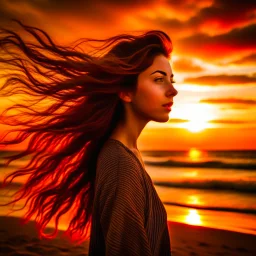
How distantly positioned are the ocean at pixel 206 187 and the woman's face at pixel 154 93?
109 inches

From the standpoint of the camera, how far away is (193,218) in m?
5.54

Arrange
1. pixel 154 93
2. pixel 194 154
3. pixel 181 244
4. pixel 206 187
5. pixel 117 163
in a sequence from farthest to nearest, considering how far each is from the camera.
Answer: pixel 194 154
pixel 206 187
pixel 181 244
pixel 154 93
pixel 117 163

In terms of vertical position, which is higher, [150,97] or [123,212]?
[150,97]

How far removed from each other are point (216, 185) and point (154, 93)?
24.2ft

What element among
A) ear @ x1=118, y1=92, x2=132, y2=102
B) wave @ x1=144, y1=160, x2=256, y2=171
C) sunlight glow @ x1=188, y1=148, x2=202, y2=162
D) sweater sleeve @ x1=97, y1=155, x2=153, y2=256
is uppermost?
sunlight glow @ x1=188, y1=148, x2=202, y2=162

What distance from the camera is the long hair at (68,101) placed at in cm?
183

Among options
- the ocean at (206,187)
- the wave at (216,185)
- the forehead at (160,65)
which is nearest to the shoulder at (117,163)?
the forehead at (160,65)

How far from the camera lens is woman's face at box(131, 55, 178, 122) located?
1.80 meters

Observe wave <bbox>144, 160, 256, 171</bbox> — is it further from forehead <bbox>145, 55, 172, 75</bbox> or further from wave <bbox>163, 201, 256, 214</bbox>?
forehead <bbox>145, 55, 172, 75</bbox>

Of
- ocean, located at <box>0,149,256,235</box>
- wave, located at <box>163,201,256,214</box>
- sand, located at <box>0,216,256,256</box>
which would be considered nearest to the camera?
sand, located at <box>0,216,256,256</box>

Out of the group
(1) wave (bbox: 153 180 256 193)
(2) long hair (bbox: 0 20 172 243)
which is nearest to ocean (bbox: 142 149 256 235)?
(1) wave (bbox: 153 180 256 193)

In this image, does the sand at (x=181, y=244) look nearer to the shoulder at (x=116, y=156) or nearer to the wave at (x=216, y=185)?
the shoulder at (x=116, y=156)

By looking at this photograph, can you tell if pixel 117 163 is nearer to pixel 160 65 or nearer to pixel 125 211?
pixel 125 211

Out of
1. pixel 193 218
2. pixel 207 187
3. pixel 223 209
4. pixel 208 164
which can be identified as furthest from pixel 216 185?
pixel 208 164
